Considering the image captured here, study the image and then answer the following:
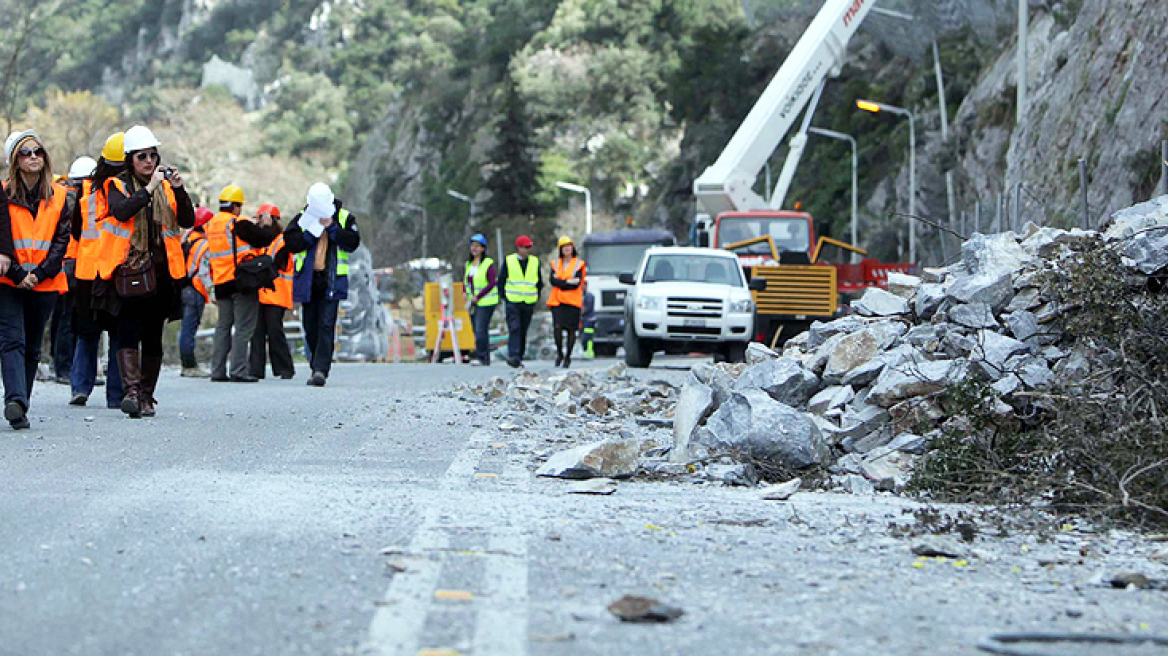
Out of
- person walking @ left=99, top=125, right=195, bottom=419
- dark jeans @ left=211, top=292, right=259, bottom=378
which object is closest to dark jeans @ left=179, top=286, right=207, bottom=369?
dark jeans @ left=211, top=292, right=259, bottom=378

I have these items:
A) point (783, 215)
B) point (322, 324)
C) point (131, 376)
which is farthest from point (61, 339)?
point (783, 215)

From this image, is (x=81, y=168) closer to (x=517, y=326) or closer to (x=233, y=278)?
(x=233, y=278)

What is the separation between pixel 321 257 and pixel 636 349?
7.44 metres

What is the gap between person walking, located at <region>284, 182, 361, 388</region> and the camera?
16.1 m

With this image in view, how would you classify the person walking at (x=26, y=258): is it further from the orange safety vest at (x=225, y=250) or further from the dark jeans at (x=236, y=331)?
the dark jeans at (x=236, y=331)

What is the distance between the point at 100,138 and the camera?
5344 centimetres

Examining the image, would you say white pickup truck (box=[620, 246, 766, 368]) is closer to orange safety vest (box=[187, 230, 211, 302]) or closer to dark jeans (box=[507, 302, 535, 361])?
dark jeans (box=[507, 302, 535, 361])

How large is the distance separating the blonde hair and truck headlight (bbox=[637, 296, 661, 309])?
12481 millimetres

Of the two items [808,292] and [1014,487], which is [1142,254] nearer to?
[1014,487]

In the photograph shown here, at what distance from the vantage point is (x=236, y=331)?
17469mm

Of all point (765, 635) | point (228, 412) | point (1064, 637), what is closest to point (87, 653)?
point (765, 635)

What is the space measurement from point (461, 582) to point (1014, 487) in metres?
3.54

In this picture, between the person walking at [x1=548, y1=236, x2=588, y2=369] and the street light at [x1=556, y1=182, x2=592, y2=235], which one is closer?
the person walking at [x1=548, y1=236, x2=588, y2=369]

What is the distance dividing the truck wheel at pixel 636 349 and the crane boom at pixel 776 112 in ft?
26.8
